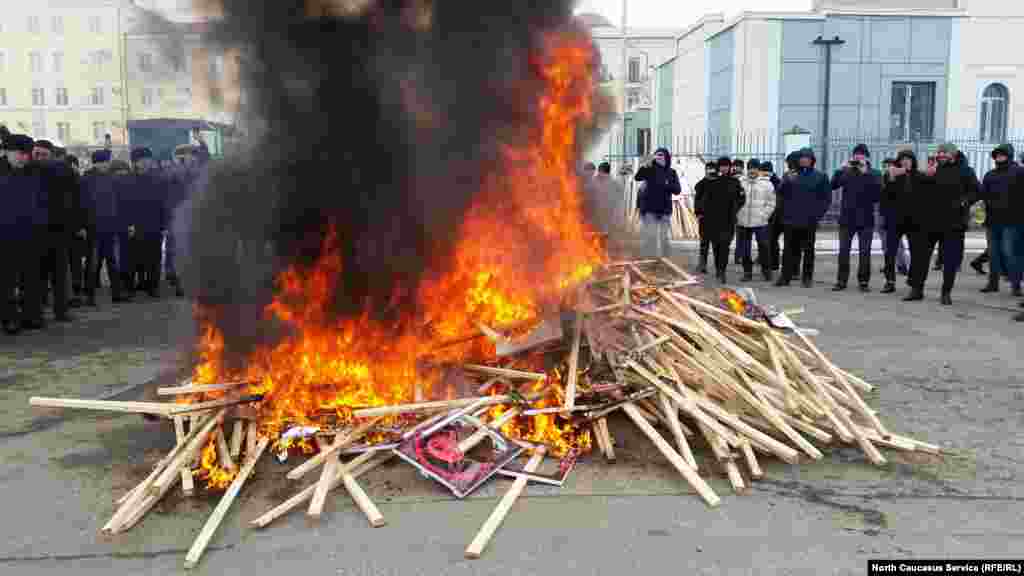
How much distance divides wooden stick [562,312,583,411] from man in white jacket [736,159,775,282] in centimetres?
761

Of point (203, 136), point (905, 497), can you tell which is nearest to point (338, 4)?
point (203, 136)

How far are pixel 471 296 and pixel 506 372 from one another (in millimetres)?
737

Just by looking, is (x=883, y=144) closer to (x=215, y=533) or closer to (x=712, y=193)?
(x=712, y=193)

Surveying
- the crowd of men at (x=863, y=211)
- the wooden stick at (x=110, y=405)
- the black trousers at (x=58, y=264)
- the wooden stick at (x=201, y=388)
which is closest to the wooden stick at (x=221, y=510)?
the wooden stick at (x=201, y=388)

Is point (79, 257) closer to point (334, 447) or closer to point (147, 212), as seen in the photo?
point (147, 212)

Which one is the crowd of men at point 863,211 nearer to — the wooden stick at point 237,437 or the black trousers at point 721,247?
the black trousers at point 721,247

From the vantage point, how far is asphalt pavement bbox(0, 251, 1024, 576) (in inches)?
145

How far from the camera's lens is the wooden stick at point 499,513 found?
3.73 m

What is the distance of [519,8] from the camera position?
5605 millimetres

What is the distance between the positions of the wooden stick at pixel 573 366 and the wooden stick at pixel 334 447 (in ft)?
3.96

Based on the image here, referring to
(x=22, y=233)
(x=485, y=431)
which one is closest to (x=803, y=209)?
(x=485, y=431)

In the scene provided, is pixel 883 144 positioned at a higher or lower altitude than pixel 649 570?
higher

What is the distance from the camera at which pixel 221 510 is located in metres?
4.04

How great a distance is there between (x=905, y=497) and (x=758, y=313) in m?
2.31
